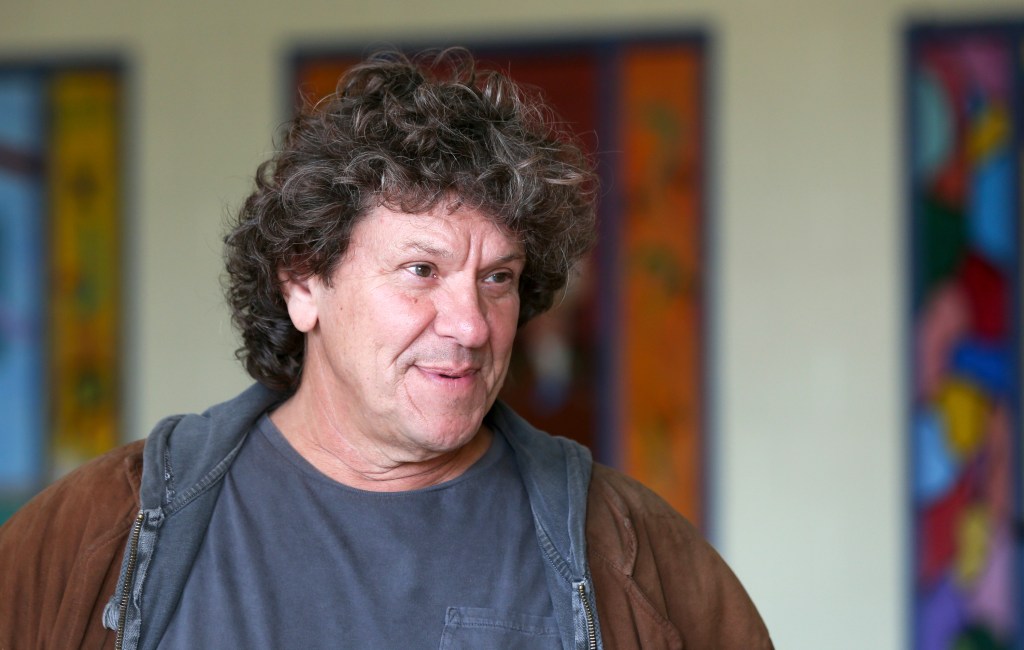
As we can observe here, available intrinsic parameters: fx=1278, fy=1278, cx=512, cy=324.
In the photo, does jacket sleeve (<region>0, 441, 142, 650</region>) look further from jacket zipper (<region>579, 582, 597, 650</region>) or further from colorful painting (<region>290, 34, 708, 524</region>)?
colorful painting (<region>290, 34, 708, 524</region>)

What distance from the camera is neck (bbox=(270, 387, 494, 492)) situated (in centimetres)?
190

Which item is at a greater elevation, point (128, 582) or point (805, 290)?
point (805, 290)

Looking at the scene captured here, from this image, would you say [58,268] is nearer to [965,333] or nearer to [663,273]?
[663,273]

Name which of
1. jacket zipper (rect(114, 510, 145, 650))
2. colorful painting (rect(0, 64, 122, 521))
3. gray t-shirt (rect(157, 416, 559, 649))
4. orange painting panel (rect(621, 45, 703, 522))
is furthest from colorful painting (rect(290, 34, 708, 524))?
jacket zipper (rect(114, 510, 145, 650))

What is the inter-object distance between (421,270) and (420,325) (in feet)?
0.27

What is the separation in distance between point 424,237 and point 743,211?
254 centimetres

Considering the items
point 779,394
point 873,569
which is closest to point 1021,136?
point 779,394

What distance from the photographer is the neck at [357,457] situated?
75.0 inches

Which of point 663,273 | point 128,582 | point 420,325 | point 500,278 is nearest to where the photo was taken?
point 128,582

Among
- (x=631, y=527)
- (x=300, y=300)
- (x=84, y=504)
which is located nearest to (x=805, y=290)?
(x=631, y=527)

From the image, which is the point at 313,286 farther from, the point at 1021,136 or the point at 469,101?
the point at 1021,136

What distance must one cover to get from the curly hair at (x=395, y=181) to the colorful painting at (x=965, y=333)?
2.32 metres

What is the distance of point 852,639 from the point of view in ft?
13.5

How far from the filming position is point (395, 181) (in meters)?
1.83
